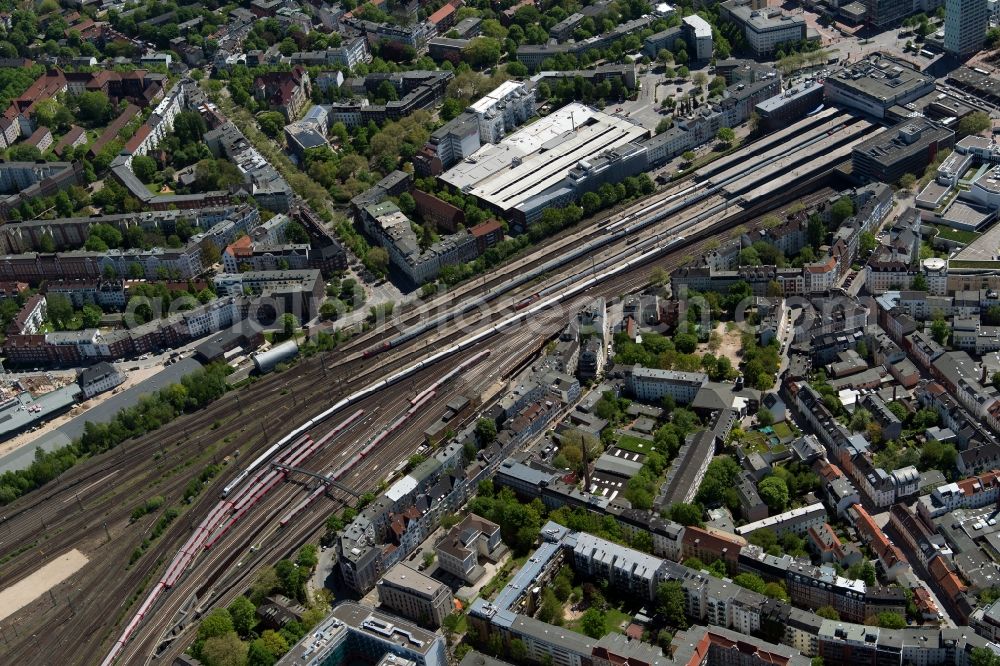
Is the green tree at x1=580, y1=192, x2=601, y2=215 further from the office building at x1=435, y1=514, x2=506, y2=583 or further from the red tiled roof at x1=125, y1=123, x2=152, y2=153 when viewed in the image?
the red tiled roof at x1=125, y1=123, x2=152, y2=153

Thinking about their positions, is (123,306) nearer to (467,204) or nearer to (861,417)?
(467,204)

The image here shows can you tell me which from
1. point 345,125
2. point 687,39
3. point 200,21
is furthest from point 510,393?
point 200,21

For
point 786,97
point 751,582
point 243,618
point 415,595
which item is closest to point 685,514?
point 751,582

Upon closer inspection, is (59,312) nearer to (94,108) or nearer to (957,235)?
(94,108)

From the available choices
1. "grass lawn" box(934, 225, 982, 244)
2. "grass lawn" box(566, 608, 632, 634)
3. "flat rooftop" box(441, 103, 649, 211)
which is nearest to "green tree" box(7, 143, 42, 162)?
"flat rooftop" box(441, 103, 649, 211)

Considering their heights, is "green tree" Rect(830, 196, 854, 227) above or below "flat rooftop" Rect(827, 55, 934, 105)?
below

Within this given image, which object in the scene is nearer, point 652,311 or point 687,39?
point 652,311
